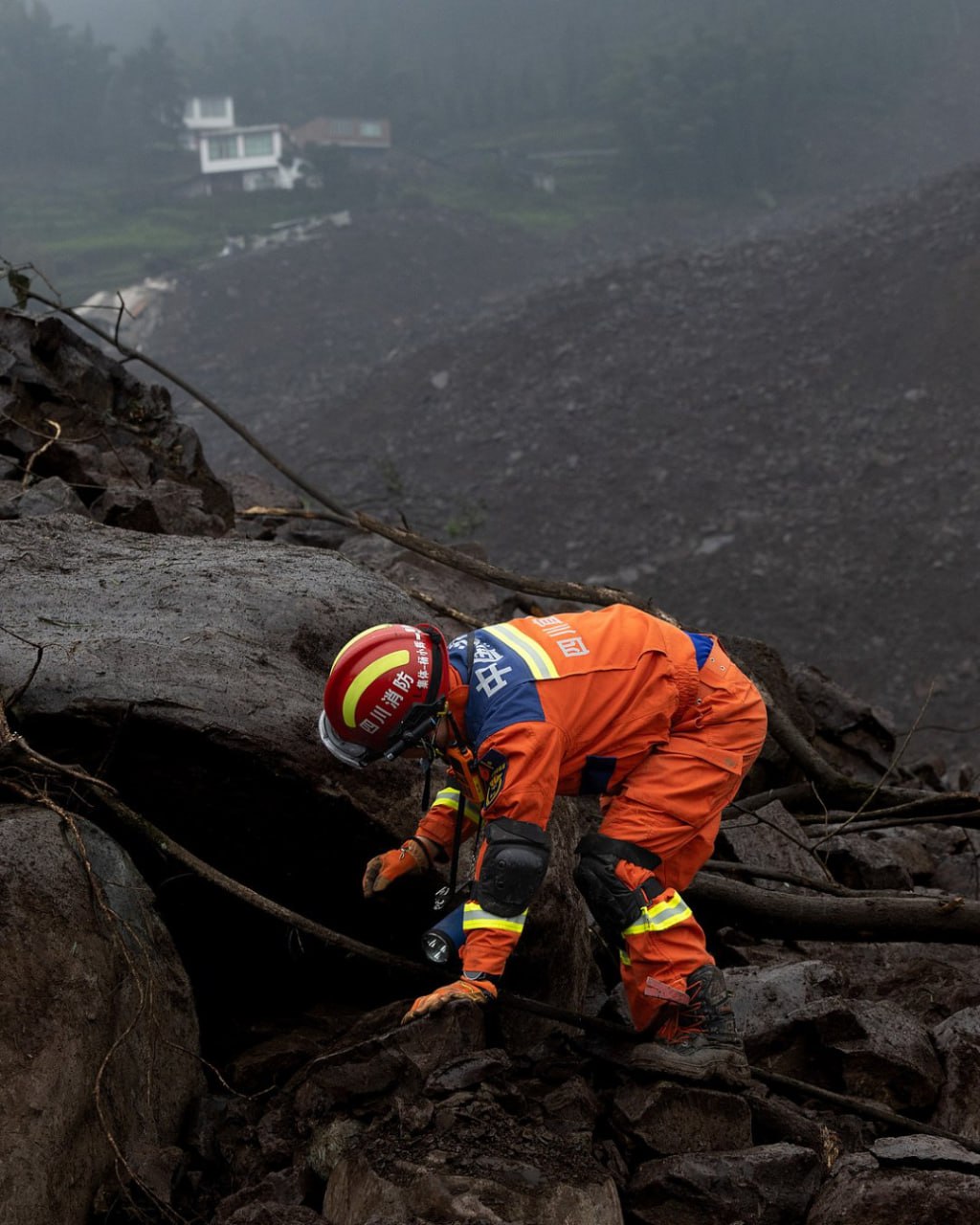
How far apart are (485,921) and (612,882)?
384 mm

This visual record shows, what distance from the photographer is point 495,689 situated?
126 inches

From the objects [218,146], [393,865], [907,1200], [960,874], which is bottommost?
[960,874]

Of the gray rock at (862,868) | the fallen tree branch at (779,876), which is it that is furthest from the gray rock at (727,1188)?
the gray rock at (862,868)

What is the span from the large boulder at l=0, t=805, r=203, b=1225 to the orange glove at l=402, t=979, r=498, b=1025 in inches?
25.2

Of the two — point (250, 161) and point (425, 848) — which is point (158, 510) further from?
point (250, 161)

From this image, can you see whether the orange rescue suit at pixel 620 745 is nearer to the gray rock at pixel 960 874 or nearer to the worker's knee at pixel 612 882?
the worker's knee at pixel 612 882

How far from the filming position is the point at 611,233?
47.8 metres

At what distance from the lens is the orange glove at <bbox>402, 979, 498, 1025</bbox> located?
2.99 meters

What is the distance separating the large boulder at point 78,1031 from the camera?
2.68m

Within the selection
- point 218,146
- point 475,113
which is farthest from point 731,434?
point 475,113

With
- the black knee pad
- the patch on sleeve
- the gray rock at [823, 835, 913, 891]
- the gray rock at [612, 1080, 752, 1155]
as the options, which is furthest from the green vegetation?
the gray rock at [612, 1080, 752, 1155]

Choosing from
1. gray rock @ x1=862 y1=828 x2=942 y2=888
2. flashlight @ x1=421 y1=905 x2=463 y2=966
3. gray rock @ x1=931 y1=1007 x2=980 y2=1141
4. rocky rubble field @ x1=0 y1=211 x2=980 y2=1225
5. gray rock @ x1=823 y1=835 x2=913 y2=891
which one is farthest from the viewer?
gray rock @ x1=862 y1=828 x2=942 y2=888

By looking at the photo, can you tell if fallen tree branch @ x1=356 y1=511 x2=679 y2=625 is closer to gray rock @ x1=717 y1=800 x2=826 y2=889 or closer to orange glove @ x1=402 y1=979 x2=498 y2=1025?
gray rock @ x1=717 y1=800 x2=826 y2=889

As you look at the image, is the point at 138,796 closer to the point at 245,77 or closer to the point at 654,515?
the point at 654,515
